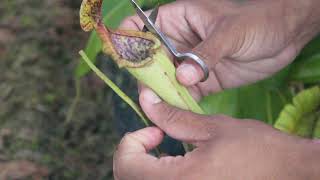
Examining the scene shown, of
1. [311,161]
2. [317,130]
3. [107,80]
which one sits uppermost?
[107,80]

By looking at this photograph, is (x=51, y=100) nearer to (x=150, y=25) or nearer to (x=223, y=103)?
(x=223, y=103)

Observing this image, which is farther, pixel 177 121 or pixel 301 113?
pixel 301 113

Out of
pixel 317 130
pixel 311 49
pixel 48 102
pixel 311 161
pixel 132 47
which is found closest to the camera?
pixel 311 161

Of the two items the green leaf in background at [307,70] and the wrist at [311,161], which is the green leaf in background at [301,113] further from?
the wrist at [311,161]

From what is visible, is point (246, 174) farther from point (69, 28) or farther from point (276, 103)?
point (69, 28)

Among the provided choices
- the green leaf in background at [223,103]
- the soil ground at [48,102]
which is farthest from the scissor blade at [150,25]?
the soil ground at [48,102]

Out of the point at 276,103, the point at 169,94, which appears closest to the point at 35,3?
the point at 276,103

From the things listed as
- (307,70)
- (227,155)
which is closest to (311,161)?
(227,155)
